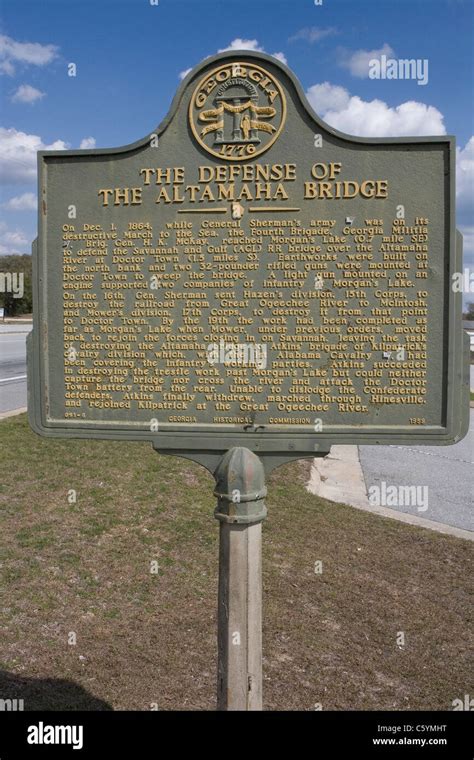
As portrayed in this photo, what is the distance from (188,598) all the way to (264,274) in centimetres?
337

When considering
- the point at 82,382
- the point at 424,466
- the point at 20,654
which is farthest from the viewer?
the point at 424,466

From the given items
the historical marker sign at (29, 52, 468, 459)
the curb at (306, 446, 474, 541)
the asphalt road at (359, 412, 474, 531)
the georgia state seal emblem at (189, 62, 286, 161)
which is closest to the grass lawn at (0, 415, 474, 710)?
the curb at (306, 446, 474, 541)

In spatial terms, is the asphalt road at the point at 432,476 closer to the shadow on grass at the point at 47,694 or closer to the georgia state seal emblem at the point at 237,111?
the shadow on grass at the point at 47,694

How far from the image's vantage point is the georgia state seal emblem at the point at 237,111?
3.19 meters

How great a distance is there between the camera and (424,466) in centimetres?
1070

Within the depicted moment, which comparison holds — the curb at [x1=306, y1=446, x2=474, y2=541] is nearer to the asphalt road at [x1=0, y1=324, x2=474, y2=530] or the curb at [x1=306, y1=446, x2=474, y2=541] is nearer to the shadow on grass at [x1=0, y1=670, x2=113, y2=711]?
the asphalt road at [x1=0, y1=324, x2=474, y2=530]

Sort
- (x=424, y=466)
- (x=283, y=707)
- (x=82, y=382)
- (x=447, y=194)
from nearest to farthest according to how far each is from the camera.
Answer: (x=447, y=194), (x=82, y=382), (x=283, y=707), (x=424, y=466)

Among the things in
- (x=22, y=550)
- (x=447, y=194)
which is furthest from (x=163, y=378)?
(x=22, y=550)

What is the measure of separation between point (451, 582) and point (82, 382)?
14.3 ft

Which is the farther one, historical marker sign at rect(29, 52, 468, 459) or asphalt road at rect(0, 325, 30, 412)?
asphalt road at rect(0, 325, 30, 412)

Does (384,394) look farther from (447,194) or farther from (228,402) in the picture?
(447,194)

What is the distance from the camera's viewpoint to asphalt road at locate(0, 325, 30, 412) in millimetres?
12195

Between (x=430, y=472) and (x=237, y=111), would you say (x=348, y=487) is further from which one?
(x=237, y=111)

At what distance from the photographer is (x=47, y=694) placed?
13.8 ft
